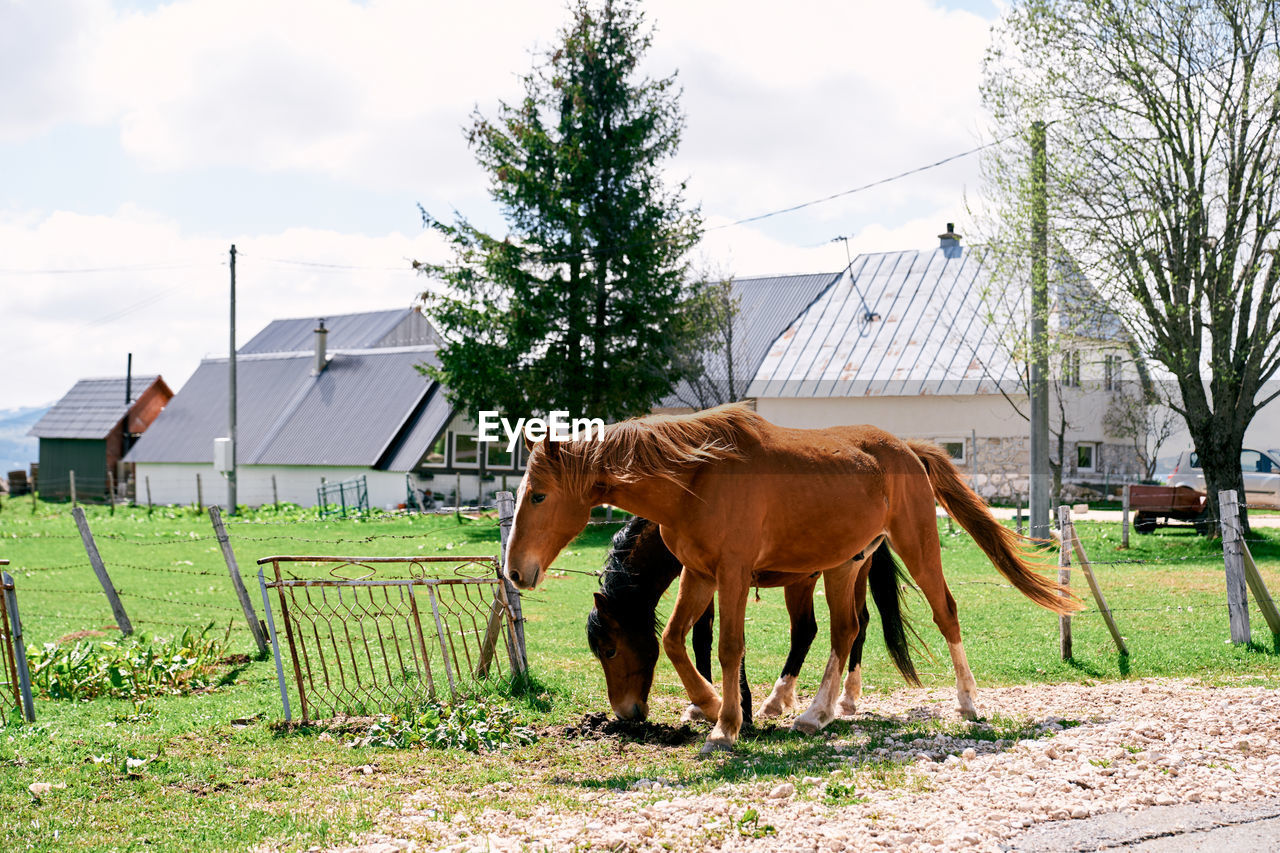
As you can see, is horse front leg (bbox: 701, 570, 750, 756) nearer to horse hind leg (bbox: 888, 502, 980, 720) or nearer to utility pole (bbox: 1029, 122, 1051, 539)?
horse hind leg (bbox: 888, 502, 980, 720)

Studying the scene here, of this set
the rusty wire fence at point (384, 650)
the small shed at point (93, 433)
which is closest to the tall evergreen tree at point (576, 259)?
the rusty wire fence at point (384, 650)

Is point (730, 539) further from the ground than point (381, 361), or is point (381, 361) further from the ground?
point (381, 361)

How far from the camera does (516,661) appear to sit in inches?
300

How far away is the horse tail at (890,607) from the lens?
7.49 metres

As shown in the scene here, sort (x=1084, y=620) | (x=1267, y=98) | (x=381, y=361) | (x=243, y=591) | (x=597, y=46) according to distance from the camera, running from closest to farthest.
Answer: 1. (x=243, y=591)
2. (x=1084, y=620)
3. (x=1267, y=98)
4. (x=597, y=46)
5. (x=381, y=361)

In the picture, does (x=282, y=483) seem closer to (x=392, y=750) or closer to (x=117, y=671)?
(x=117, y=671)

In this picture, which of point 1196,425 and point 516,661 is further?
point 1196,425

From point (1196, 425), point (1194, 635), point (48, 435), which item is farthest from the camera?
point (48, 435)

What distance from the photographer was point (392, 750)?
5.98 m

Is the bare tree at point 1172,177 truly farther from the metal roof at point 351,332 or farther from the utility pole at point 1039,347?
the metal roof at point 351,332

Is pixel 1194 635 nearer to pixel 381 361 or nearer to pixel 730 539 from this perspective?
pixel 730 539

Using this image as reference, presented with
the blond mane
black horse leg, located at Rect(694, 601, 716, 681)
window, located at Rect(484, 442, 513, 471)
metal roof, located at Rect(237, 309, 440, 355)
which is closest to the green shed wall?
metal roof, located at Rect(237, 309, 440, 355)

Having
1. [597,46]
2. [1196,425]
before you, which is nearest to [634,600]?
[1196,425]

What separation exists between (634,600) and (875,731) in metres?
1.70
